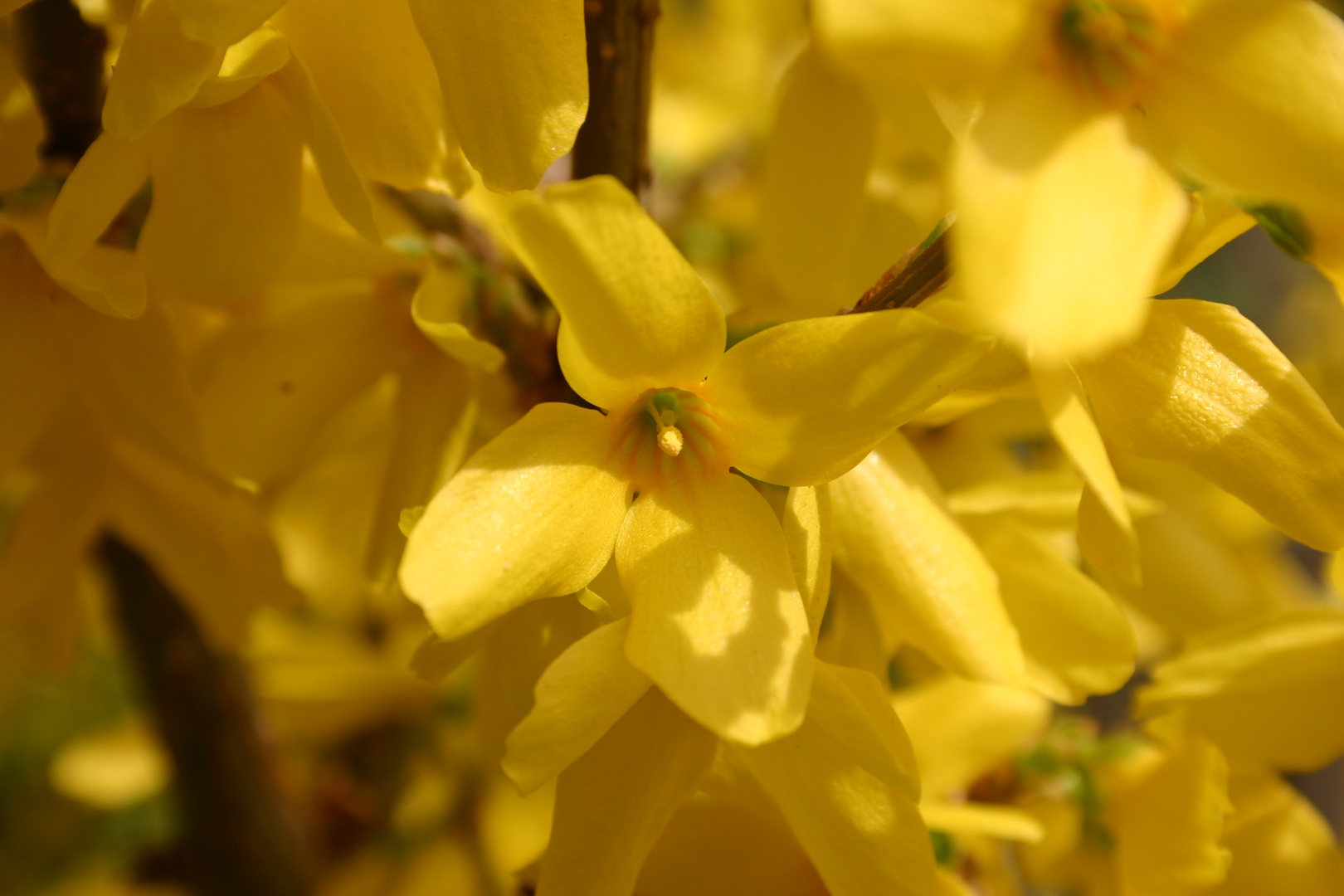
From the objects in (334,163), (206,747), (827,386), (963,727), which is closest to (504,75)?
(334,163)

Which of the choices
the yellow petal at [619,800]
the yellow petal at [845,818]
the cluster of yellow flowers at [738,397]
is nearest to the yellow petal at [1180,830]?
the cluster of yellow flowers at [738,397]

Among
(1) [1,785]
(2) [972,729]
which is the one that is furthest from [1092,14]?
(1) [1,785]

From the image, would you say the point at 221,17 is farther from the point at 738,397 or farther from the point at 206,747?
the point at 206,747

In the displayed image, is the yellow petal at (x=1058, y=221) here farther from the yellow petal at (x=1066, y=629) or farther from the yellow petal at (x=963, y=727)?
the yellow petal at (x=963, y=727)

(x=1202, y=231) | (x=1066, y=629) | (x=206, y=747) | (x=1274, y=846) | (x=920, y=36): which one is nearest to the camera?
(x=920, y=36)

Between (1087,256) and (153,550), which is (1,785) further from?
(1087,256)

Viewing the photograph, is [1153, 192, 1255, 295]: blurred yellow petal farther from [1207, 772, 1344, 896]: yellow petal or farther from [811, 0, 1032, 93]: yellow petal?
[1207, 772, 1344, 896]: yellow petal
